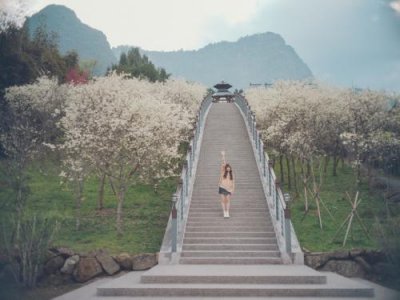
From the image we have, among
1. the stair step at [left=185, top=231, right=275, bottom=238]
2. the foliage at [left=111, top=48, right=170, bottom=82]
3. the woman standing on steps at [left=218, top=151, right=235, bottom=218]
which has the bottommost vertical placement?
the stair step at [left=185, top=231, right=275, bottom=238]

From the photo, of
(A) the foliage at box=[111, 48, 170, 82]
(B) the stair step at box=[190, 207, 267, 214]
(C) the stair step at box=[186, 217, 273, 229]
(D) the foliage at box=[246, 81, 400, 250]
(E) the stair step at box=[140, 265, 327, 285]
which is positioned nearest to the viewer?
(E) the stair step at box=[140, 265, 327, 285]

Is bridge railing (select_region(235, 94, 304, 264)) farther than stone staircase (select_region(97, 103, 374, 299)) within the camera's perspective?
Yes

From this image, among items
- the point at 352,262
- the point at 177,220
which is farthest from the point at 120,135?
the point at 352,262

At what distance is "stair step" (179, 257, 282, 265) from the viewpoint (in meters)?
16.3

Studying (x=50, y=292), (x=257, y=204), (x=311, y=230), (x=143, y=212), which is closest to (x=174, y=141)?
(x=143, y=212)

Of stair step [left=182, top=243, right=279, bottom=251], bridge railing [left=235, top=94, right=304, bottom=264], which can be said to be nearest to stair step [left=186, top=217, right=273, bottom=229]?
bridge railing [left=235, top=94, right=304, bottom=264]

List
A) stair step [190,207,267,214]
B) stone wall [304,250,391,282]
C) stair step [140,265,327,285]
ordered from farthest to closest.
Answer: stair step [190,207,267,214] → stone wall [304,250,391,282] → stair step [140,265,327,285]

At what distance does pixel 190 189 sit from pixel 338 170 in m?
15.1

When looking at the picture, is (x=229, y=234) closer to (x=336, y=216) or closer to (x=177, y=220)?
→ (x=177, y=220)

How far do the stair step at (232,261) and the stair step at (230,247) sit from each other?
2.38ft

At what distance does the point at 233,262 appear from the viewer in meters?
16.4

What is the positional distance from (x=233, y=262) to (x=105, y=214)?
860 cm

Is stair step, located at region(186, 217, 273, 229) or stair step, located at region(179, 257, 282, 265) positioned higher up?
stair step, located at region(186, 217, 273, 229)

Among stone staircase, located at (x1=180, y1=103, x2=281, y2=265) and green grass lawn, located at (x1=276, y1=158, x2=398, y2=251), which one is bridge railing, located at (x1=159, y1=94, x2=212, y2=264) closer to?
stone staircase, located at (x1=180, y1=103, x2=281, y2=265)
